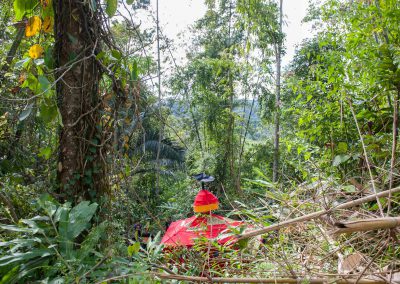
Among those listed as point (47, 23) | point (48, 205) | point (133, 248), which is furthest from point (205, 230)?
point (47, 23)

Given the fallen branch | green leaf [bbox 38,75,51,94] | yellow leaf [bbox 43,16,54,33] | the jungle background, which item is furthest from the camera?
yellow leaf [bbox 43,16,54,33]

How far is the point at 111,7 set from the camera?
1491mm

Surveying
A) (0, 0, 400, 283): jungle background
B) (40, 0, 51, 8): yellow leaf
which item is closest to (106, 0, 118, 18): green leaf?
(0, 0, 400, 283): jungle background

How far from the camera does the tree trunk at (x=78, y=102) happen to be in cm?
149

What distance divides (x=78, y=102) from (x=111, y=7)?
0.38 metres

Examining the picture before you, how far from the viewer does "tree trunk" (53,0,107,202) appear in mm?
1493

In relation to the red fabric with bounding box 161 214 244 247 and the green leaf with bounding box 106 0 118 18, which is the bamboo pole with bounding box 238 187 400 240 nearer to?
the red fabric with bounding box 161 214 244 247

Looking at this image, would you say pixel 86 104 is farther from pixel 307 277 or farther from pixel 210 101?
pixel 210 101

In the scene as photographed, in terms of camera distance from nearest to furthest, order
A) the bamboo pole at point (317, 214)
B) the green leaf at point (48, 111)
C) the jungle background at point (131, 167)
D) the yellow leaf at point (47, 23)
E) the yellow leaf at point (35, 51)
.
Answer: the bamboo pole at point (317, 214) < the jungle background at point (131, 167) < the green leaf at point (48, 111) < the yellow leaf at point (35, 51) < the yellow leaf at point (47, 23)

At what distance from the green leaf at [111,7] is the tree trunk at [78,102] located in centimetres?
6

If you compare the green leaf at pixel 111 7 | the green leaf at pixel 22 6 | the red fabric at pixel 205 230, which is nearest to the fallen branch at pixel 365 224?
the red fabric at pixel 205 230

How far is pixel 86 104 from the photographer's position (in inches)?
60.1

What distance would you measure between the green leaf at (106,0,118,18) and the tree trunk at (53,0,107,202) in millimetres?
59

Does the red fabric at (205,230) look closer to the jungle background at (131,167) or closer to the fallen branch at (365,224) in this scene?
the jungle background at (131,167)
